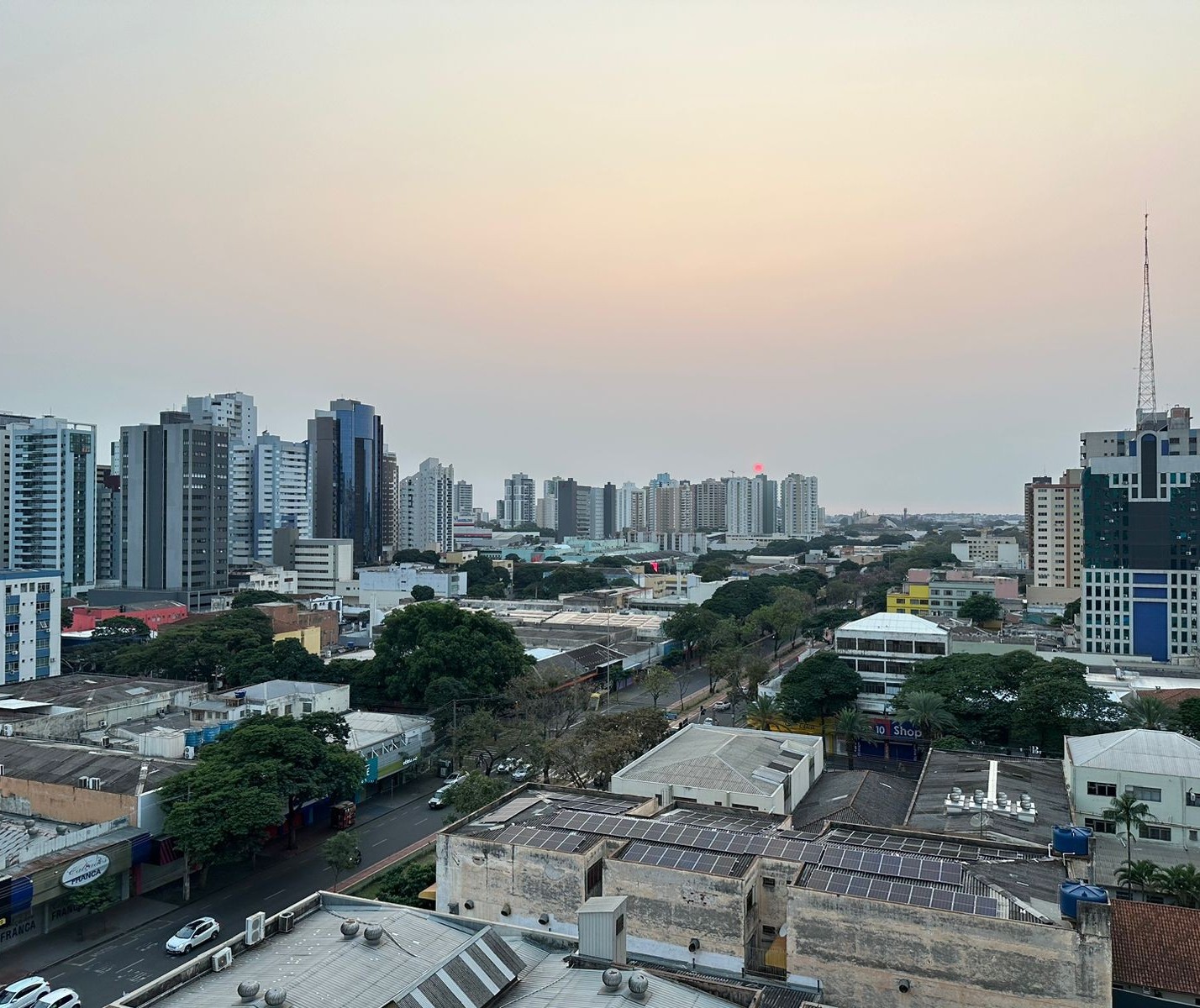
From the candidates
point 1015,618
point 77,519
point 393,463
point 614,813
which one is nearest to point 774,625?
point 1015,618

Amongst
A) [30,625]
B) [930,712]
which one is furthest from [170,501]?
[930,712]

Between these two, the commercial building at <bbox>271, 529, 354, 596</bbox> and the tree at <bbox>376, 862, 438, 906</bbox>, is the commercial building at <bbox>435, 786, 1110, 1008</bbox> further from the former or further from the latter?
the commercial building at <bbox>271, 529, 354, 596</bbox>

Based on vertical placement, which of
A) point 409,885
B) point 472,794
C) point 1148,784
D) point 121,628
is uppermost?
point 121,628

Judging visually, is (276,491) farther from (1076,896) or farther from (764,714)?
(1076,896)

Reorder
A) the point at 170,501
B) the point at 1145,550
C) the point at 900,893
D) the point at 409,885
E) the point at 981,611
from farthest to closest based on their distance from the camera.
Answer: the point at 170,501, the point at 981,611, the point at 1145,550, the point at 409,885, the point at 900,893

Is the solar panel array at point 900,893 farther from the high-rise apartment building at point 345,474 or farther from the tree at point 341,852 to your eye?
the high-rise apartment building at point 345,474

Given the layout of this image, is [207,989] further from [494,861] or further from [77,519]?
[77,519]

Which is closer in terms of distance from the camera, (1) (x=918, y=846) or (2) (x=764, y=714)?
(1) (x=918, y=846)

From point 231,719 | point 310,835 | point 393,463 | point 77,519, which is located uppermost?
point 393,463
